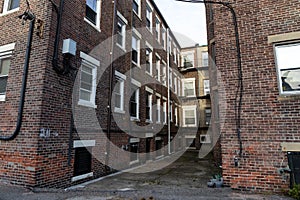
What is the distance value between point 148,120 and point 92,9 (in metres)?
7.32

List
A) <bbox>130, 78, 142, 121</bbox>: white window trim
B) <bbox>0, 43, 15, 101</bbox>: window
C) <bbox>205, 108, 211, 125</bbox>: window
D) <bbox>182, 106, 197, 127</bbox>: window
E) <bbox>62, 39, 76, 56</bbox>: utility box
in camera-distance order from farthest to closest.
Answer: <bbox>182, 106, 197, 127</bbox>: window
<bbox>205, 108, 211, 125</bbox>: window
<bbox>130, 78, 142, 121</bbox>: white window trim
<bbox>0, 43, 15, 101</bbox>: window
<bbox>62, 39, 76, 56</bbox>: utility box

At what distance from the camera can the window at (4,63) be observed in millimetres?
6632

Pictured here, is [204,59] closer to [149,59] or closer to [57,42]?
[149,59]

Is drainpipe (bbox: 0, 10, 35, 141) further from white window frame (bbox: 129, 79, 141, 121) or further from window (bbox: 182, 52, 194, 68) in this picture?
window (bbox: 182, 52, 194, 68)

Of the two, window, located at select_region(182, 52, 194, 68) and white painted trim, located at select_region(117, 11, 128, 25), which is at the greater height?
window, located at select_region(182, 52, 194, 68)

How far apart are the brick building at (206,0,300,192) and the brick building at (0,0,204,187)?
4797mm

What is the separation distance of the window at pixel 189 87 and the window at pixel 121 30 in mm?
14190

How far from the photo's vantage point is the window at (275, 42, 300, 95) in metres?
5.59

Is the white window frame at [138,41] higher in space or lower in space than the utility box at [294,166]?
higher

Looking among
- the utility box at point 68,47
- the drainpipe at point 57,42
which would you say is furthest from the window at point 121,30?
the utility box at point 68,47

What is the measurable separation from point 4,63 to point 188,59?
70.0ft

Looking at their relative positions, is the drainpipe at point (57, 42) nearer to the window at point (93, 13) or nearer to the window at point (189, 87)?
the window at point (93, 13)

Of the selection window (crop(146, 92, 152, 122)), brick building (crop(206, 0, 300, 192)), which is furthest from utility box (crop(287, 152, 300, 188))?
window (crop(146, 92, 152, 122))

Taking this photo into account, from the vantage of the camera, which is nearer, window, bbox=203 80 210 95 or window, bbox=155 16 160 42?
window, bbox=155 16 160 42
